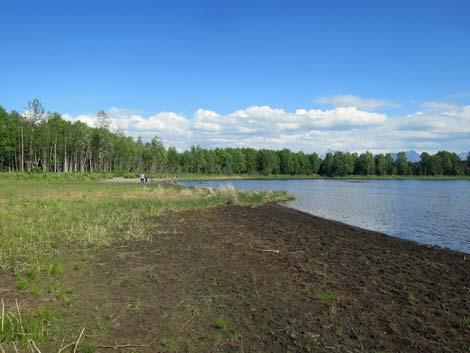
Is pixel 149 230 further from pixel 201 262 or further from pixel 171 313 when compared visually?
pixel 171 313

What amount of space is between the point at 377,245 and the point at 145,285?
34.1ft

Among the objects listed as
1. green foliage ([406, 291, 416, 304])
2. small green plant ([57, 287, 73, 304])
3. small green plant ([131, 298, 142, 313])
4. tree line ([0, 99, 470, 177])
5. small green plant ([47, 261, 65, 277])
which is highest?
tree line ([0, 99, 470, 177])

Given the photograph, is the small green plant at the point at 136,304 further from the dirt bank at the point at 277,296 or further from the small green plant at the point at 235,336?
the small green plant at the point at 235,336

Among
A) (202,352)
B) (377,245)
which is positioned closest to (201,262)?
(202,352)

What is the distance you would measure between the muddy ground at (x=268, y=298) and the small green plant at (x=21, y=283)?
35.8 inches

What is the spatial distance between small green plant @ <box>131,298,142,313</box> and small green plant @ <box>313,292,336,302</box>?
3682 mm

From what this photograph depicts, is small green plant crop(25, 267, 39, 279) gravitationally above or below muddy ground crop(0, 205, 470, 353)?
above

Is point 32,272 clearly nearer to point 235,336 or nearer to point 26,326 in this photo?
point 26,326

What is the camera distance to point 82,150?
84250mm

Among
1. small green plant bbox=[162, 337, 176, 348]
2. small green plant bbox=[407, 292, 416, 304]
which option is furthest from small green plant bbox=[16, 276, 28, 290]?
small green plant bbox=[407, 292, 416, 304]

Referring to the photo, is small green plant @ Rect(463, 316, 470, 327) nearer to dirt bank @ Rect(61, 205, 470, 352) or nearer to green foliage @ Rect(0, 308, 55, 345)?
dirt bank @ Rect(61, 205, 470, 352)

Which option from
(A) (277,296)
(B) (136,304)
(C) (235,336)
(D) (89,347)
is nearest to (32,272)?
(B) (136,304)

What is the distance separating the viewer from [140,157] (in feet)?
365

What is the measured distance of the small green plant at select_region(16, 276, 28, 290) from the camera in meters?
7.34
